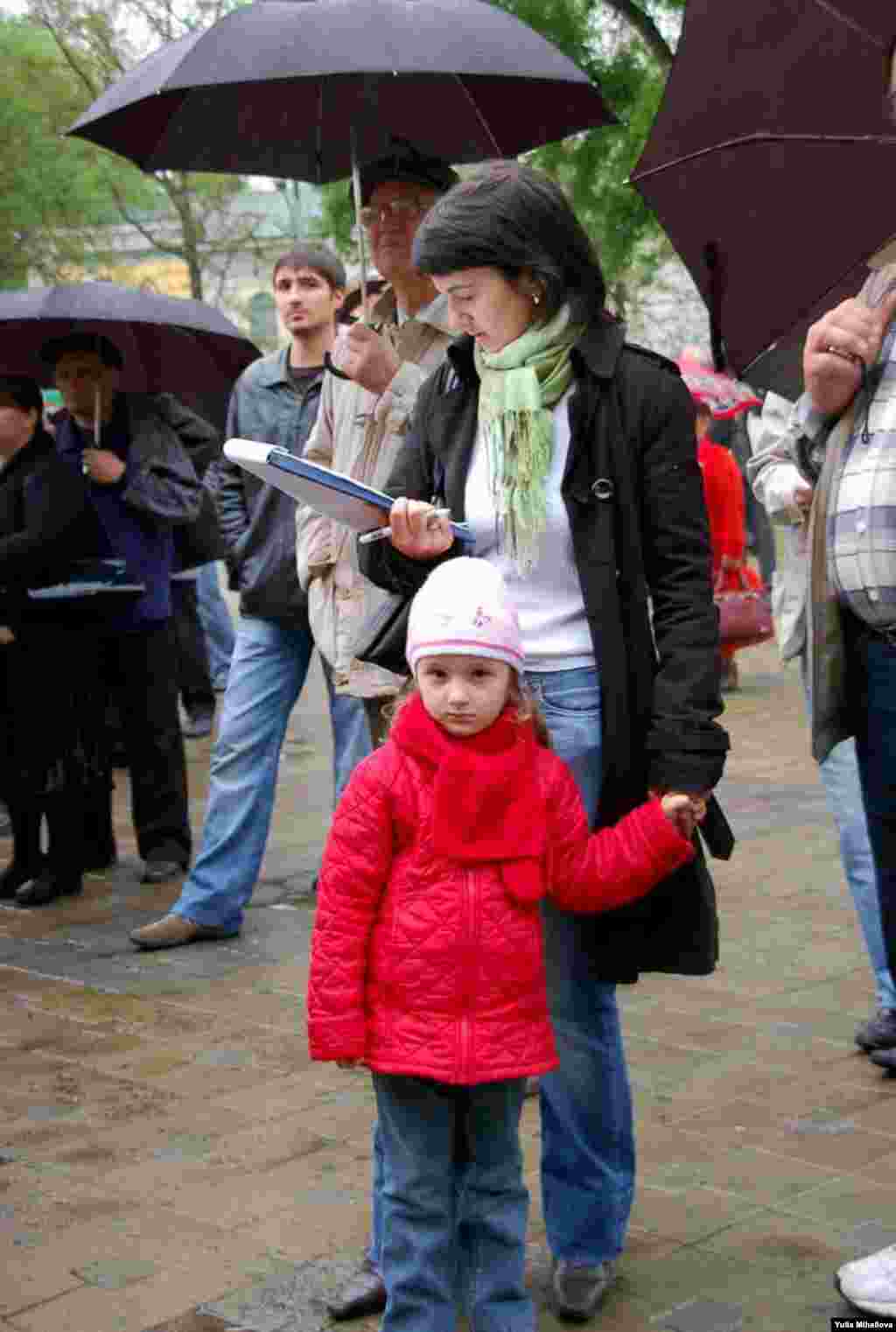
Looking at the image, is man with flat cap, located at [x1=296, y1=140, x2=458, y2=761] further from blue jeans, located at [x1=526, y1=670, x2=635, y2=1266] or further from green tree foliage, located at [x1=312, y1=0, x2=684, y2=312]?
green tree foliage, located at [x1=312, y1=0, x2=684, y2=312]

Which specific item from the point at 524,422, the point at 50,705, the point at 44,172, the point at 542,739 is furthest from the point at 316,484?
the point at 44,172

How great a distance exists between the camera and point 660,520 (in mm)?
3791

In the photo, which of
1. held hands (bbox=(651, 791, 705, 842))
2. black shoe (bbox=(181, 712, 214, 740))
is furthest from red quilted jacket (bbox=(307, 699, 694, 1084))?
black shoe (bbox=(181, 712, 214, 740))

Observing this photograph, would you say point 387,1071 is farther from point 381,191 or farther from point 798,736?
point 798,736

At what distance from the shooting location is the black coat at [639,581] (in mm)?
3762

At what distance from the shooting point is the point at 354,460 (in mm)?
5406

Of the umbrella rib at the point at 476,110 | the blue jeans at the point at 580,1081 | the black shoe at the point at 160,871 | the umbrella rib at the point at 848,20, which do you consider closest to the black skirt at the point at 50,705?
the black shoe at the point at 160,871

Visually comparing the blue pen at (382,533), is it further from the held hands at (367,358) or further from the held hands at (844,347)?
the held hands at (367,358)

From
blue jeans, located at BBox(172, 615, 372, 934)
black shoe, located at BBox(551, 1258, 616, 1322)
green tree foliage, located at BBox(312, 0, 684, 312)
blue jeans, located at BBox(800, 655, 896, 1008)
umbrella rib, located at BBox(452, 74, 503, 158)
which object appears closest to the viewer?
black shoe, located at BBox(551, 1258, 616, 1322)

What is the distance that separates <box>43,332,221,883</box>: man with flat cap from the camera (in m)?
7.85

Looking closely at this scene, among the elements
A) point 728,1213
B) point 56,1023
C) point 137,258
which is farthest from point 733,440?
point 137,258

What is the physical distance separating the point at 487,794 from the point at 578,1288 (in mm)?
1045

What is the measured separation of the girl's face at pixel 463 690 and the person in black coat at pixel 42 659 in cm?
433

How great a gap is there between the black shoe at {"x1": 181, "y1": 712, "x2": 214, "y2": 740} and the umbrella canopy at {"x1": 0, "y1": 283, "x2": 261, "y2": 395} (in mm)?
3792
